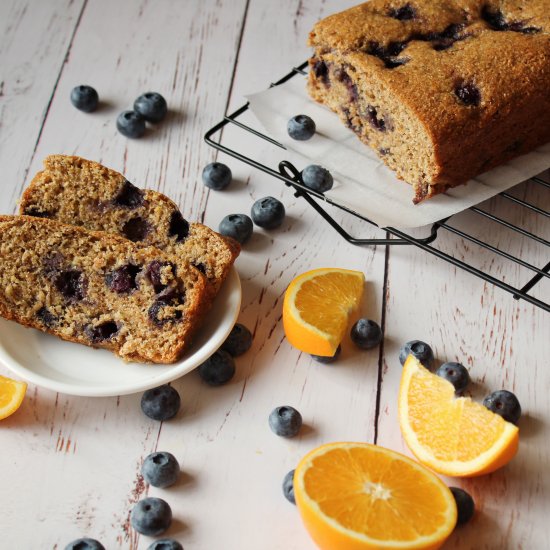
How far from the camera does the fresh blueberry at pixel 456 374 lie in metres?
2.64

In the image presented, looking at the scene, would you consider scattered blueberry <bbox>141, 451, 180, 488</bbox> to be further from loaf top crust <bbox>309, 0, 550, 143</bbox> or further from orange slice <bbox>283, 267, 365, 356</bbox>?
loaf top crust <bbox>309, 0, 550, 143</bbox>

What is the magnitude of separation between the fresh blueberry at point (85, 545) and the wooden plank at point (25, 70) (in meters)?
1.45

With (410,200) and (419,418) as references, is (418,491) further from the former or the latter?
(410,200)

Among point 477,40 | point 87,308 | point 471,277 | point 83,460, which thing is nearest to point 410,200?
point 471,277

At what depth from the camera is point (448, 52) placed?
3.11 metres

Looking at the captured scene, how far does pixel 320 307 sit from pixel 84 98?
156 cm

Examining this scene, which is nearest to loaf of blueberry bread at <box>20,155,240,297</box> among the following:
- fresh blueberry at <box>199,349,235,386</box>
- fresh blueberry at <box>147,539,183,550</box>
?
fresh blueberry at <box>199,349,235,386</box>

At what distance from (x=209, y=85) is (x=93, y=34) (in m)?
0.67

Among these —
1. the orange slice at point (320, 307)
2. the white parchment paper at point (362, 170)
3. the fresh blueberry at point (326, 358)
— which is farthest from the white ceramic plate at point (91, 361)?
the white parchment paper at point (362, 170)

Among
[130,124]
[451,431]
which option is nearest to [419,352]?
[451,431]

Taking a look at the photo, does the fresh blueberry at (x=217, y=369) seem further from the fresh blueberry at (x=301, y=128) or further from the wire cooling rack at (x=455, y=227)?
the fresh blueberry at (x=301, y=128)

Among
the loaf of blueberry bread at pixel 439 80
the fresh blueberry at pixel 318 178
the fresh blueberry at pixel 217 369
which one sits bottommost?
the fresh blueberry at pixel 217 369

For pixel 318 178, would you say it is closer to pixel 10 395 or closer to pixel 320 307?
pixel 320 307

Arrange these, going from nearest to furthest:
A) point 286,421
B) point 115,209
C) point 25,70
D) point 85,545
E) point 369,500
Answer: point 369,500
point 85,545
point 286,421
point 115,209
point 25,70
